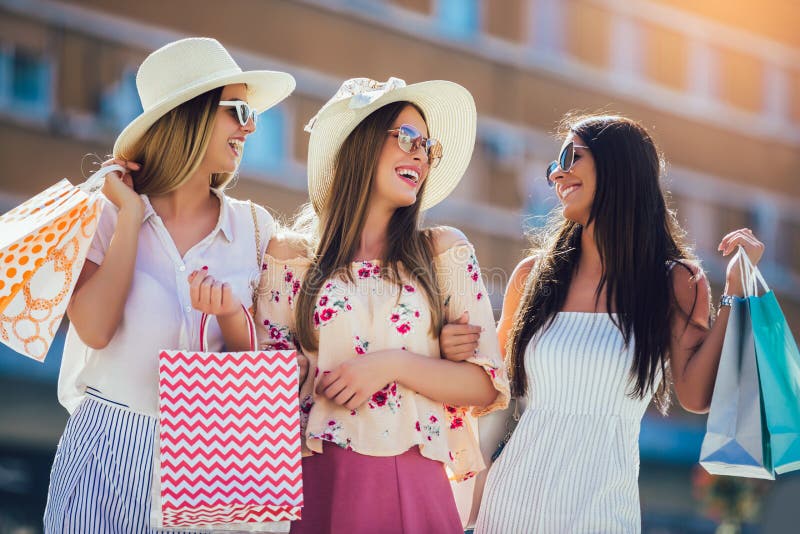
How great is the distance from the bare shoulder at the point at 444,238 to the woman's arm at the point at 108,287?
3.43 feet

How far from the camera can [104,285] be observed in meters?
3.81

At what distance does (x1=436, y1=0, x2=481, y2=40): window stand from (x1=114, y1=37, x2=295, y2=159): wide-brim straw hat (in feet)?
41.6

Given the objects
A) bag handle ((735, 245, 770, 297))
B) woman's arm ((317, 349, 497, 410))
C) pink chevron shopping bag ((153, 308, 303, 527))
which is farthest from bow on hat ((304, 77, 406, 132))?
bag handle ((735, 245, 770, 297))

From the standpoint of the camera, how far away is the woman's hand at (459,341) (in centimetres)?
407

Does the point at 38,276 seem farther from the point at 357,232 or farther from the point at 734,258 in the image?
the point at 734,258

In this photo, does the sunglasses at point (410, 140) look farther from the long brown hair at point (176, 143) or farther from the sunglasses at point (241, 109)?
the long brown hair at point (176, 143)

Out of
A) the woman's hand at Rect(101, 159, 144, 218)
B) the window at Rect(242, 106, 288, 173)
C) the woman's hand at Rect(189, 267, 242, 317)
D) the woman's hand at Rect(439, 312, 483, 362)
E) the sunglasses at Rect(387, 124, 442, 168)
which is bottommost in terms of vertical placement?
the woman's hand at Rect(439, 312, 483, 362)

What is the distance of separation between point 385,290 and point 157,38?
10652 mm

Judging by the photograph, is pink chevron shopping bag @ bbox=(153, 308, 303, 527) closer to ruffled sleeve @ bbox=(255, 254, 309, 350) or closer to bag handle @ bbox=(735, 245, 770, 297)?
ruffled sleeve @ bbox=(255, 254, 309, 350)

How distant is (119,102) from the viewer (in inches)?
543

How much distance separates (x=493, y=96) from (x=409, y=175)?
13.2 metres

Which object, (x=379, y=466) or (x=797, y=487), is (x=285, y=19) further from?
(x=379, y=466)

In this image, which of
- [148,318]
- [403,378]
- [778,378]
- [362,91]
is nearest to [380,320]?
[403,378]

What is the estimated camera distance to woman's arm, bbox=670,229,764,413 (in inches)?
158
